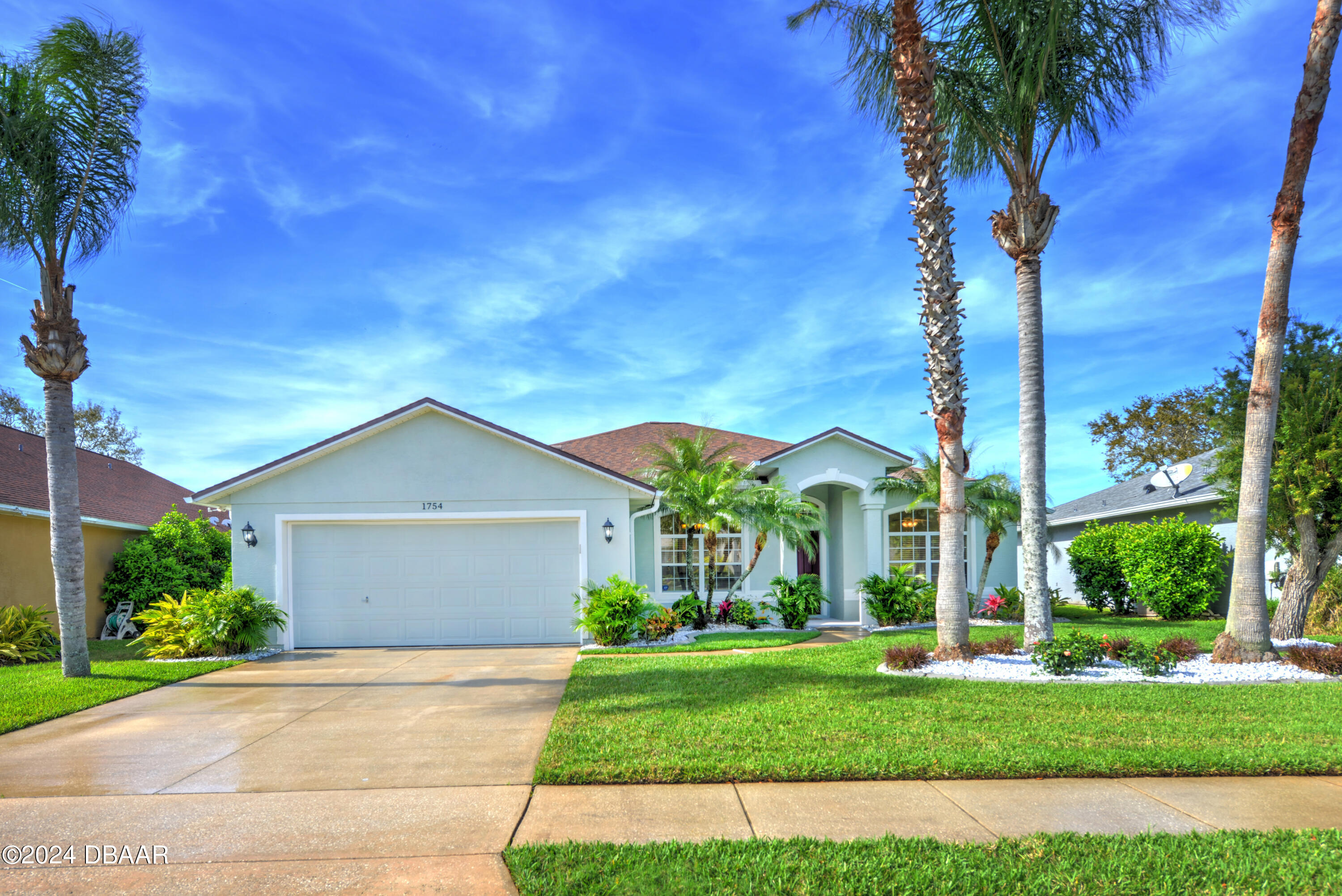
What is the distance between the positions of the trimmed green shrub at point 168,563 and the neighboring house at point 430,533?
405cm

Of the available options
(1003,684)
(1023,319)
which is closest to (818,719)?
(1003,684)

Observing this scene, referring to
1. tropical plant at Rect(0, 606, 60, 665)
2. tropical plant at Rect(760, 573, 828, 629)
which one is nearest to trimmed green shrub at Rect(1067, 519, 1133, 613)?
tropical plant at Rect(760, 573, 828, 629)

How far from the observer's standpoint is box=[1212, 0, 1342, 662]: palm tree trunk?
9422mm

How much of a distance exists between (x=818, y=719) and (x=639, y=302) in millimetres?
13144

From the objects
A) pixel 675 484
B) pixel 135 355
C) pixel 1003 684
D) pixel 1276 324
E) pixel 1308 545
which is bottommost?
pixel 1003 684

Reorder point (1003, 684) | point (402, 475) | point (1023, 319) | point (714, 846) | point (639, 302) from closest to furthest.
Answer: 1. point (714, 846)
2. point (1003, 684)
3. point (1023, 319)
4. point (402, 475)
5. point (639, 302)

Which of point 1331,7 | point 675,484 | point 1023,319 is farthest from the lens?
point 675,484

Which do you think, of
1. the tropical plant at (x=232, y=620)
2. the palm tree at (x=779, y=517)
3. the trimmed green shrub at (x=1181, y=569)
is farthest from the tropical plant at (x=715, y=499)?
the tropical plant at (x=232, y=620)

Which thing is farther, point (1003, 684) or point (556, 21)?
point (556, 21)

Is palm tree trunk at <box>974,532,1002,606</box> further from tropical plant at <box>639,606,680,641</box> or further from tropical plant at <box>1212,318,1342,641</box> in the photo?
tropical plant at <box>639,606,680,641</box>

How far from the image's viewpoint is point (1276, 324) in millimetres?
9523

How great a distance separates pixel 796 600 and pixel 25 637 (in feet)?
45.0

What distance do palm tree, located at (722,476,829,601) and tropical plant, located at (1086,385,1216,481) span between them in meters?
21.8

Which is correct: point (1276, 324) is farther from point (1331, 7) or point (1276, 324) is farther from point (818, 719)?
point (818, 719)
